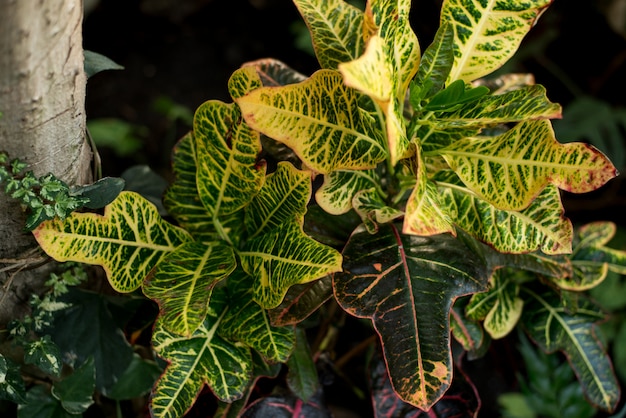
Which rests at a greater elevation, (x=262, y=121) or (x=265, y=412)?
(x=262, y=121)

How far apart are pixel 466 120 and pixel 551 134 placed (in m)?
0.11

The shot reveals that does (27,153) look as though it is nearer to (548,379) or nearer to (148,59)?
(548,379)

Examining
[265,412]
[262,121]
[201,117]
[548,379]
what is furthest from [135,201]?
[548,379]

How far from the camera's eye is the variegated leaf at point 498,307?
1.10 meters

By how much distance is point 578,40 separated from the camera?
244 centimetres

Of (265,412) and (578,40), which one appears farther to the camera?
(578,40)

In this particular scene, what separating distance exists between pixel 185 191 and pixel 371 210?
30cm

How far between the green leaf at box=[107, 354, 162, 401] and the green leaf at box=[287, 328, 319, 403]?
10.1 inches

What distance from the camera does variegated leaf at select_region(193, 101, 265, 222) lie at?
905 millimetres

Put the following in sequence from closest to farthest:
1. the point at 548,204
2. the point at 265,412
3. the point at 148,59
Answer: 1. the point at 548,204
2. the point at 265,412
3. the point at 148,59

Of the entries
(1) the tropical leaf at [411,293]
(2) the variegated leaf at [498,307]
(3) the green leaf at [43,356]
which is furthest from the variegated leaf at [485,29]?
(3) the green leaf at [43,356]

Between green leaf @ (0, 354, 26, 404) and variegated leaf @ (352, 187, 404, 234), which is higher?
variegated leaf @ (352, 187, 404, 234)

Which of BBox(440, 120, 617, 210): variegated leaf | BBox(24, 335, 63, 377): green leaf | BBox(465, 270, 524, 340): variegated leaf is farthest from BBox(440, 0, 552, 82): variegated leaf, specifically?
BBox(24, 335, 63, 377): green leaf

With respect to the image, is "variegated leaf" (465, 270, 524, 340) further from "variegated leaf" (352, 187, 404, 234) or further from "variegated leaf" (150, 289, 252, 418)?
"variegated leaf" (150, 289, 252, 418)
